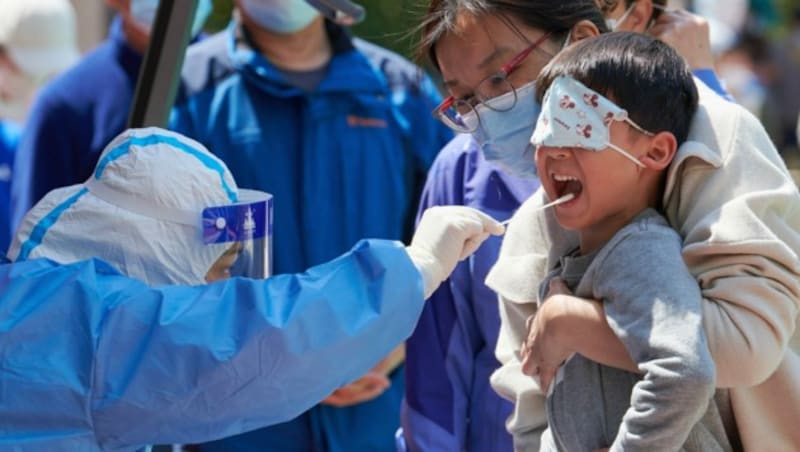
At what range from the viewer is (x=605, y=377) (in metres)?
2.43

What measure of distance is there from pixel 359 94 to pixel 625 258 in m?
2.29

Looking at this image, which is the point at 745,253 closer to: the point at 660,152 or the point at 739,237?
the point at 739,237

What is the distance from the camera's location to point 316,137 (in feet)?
14.4

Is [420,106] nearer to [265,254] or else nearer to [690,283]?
[265,254]

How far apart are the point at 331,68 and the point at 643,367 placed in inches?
97.9

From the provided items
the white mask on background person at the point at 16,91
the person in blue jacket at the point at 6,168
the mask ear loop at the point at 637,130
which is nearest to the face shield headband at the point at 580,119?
the mask ear loop at the point at 637,130

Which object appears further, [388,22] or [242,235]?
[388,22]

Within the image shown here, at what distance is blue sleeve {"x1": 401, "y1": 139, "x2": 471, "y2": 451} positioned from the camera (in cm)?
331

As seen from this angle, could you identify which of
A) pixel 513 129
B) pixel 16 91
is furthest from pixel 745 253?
pixel 16 91

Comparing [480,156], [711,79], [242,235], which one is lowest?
[480,156]

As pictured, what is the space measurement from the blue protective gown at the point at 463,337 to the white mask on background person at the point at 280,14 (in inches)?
52.1

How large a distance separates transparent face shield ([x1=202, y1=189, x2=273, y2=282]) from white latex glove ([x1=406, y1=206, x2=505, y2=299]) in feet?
0.96

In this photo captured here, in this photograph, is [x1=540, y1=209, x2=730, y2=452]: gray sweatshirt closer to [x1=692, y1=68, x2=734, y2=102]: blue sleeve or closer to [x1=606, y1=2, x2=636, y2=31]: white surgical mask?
[x1=606, y1=2, x2=636, y2=31]: white surgical mask

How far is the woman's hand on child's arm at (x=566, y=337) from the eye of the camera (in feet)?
7.69
